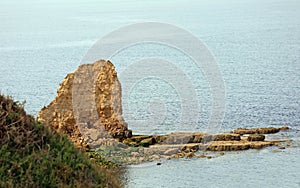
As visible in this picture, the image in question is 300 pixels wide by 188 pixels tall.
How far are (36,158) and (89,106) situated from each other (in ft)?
87.8

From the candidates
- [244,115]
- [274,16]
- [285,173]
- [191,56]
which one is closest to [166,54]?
[191,56]

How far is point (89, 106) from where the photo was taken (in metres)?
43.8

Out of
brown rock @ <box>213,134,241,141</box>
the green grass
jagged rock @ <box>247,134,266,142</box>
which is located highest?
the green grass

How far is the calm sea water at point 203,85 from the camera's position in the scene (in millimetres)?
35750

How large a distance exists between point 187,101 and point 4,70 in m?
31.7

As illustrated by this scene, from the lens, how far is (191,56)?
95.7 meters

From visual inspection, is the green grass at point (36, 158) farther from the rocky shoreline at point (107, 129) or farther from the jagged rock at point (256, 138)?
the jagged rock at point (256, 138)

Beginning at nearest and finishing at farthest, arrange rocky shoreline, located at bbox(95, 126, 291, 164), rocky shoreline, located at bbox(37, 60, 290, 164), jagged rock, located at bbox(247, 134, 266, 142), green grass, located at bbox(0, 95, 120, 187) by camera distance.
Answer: green grass, located at bbox(0, 95, 120, 187)
rocky shoreline, located at bbox(95, 126, 291, 164)
rocky shoreline, located at bbox(37, 60, 290, 164)
jagged rock, located at bbox(247, 134, 266, 142)

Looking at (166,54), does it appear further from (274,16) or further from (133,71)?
(274,16)

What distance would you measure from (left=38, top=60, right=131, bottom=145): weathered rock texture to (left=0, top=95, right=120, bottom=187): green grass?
2348 centimetres

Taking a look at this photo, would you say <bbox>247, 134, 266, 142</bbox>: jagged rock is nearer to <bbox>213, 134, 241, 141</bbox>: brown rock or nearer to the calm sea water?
<bbox>213, 134, 241, 141</bbox>: brown rock

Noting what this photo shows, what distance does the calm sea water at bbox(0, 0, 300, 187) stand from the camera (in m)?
35.8

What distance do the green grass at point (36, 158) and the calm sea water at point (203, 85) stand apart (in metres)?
15.6

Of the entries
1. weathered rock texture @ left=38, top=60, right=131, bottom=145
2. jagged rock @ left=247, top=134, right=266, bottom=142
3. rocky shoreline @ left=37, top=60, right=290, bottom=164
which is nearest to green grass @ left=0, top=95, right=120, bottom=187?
rocky shoreline @ left=37, top=60, right=290, bottom=164
